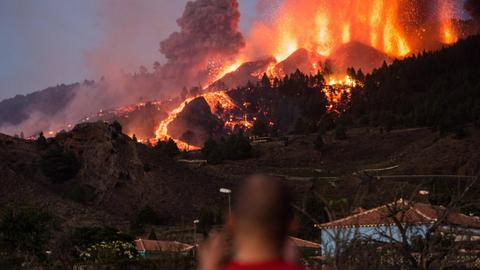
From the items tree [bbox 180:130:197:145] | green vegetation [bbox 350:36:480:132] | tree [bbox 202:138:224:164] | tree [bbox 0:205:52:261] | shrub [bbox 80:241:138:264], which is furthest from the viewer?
tree [bbox 180:130:197:145]

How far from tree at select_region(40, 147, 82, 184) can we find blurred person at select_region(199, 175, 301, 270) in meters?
54.9

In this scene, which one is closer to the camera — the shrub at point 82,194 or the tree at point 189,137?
the shrub at point 82,194

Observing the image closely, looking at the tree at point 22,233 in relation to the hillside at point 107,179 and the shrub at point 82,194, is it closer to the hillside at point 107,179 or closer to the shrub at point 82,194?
the hillside at point 107,179

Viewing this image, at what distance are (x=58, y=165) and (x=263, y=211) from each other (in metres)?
56.1

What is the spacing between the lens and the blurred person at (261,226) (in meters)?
2.40

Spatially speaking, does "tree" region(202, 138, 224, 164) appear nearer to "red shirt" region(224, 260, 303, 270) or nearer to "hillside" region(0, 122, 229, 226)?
"hillside" region(0, 122, 229, 226)

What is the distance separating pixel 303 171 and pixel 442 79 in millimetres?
45715

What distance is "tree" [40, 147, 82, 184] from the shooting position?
55.6 metres

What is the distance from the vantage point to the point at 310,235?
45469 millimetres

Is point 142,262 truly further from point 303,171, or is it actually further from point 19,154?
point 303,171

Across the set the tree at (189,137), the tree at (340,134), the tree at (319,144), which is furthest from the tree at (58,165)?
the tree at (189,137)

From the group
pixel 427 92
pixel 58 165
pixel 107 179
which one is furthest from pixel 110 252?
pixel 427 92

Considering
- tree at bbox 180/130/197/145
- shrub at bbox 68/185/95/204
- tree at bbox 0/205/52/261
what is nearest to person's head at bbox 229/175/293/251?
tree at bbox 0/205/52/261

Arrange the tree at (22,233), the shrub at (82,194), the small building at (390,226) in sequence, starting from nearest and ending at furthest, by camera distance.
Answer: the small building at (390,226)
the tree at (22,233)
the shrub at (82,194)
